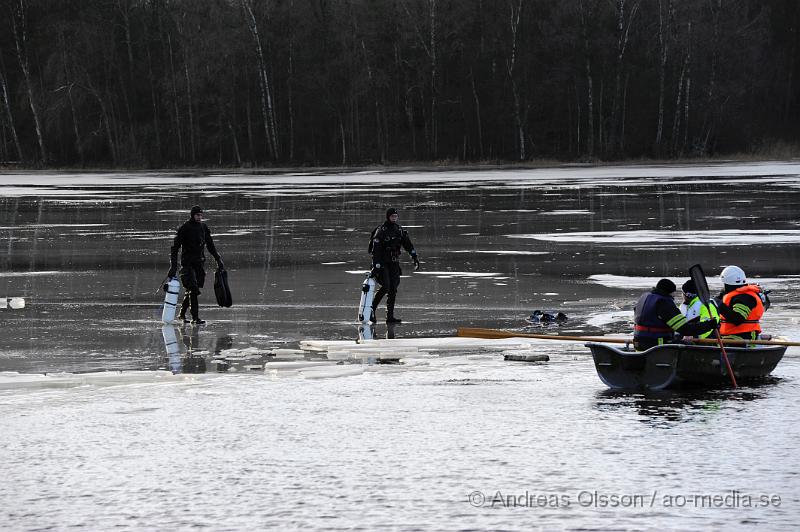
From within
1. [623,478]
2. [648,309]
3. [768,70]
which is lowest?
[623,478]

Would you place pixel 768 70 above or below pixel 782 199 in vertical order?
above

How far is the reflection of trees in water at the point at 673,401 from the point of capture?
11.7 metres

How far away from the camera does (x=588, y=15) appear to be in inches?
3056

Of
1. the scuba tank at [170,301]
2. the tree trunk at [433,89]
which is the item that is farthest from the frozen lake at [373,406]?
the tree trunk at [433,89]

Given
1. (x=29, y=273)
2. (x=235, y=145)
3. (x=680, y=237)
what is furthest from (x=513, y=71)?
(x=29, y=273)

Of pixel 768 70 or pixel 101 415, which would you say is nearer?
pixel 101 415

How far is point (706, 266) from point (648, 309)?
1107 cm

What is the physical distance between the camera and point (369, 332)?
17.4 meters

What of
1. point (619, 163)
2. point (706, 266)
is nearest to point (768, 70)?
point (619, 163)

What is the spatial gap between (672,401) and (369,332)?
573 centimetres

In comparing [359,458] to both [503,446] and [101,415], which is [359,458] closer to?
[503,446]

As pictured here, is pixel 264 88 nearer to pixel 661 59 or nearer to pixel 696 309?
pixel 661 59

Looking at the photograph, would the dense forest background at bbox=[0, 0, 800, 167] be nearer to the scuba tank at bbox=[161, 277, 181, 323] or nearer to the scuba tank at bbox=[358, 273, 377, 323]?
the scuba tank at bbox=[358, 273, 377, 323]

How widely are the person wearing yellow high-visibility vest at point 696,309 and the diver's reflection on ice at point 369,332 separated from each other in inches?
163
